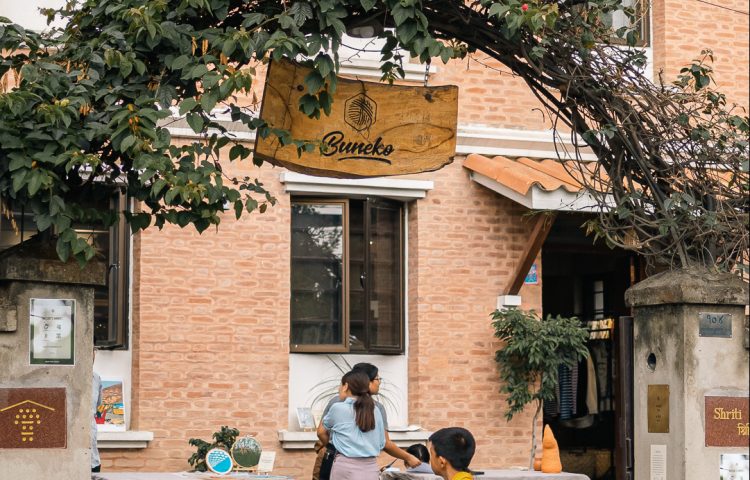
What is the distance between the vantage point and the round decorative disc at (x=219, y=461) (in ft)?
39.5

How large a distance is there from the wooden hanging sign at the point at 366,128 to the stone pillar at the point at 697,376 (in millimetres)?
1885

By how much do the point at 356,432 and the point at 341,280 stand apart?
4644mm

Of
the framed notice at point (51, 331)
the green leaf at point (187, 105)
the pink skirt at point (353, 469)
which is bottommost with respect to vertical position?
the pink skirt at point (353, 469)

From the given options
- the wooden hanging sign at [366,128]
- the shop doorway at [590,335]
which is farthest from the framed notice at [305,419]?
the wooden hanging sign at [366,128]

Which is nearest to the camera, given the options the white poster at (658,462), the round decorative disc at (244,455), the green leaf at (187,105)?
the green leaf at (187,105)

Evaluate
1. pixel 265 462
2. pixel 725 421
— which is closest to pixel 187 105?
pixel 725 421

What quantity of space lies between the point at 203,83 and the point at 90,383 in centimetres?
193

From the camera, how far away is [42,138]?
26.0 ft

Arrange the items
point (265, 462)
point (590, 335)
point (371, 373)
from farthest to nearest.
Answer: point (590, 335)
point (265, 462)
point (371, 373)

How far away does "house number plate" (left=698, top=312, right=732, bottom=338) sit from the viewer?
896 centimetres

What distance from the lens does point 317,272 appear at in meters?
15.1

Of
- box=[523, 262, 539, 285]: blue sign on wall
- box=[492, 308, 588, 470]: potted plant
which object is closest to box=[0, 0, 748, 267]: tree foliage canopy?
box=[492, 308, 588, 470]: potted plant

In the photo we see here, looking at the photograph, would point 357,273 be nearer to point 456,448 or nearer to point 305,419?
point 305,419

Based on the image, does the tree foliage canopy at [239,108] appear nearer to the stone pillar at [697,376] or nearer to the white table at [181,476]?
the stone pillar at [697,376]
